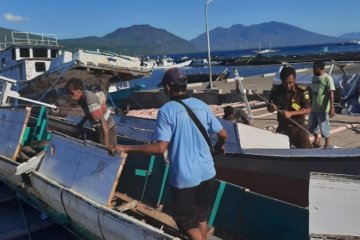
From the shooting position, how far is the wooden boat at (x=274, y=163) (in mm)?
5773

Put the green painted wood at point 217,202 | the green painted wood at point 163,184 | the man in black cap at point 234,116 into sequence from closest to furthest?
1. the green painted wood at point 217,202
2. the green painted wood at point 163,184
3. the man in black cap at point 234,116

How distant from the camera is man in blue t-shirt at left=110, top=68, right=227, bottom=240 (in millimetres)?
4066

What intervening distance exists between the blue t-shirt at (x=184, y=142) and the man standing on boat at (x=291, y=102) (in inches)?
112

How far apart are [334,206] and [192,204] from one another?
126 cm

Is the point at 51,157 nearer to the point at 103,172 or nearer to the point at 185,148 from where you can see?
the point at 103,172

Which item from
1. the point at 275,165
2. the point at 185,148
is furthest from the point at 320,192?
the point at 275,165

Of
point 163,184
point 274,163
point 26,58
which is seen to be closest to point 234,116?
point 274,163

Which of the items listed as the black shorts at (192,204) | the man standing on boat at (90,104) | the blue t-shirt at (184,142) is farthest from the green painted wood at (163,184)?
the blue t-shirt at (184,142)

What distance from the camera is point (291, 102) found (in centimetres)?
687

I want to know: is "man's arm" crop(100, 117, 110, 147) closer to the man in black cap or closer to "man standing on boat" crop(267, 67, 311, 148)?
the man in black cap

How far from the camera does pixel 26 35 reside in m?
22.2

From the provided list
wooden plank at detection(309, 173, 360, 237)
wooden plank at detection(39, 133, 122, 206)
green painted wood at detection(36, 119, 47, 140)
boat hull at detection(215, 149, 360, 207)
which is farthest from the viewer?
green painted wood at detection(36, 119, 47, 140)

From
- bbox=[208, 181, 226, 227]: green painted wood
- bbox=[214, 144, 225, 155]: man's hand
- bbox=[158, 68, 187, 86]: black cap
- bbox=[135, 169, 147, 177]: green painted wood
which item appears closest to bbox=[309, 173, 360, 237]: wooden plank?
bbox=[214, 144, 225, 155]: man's hand

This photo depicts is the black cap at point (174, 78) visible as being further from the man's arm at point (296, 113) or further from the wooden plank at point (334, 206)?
the man's arm at point (296, 113)
